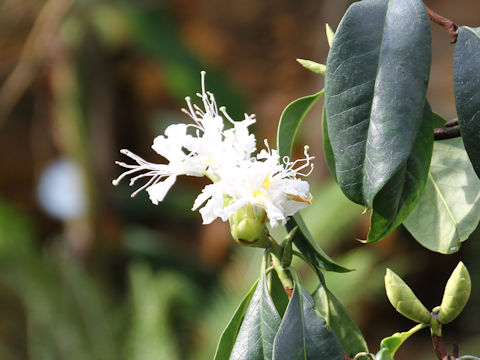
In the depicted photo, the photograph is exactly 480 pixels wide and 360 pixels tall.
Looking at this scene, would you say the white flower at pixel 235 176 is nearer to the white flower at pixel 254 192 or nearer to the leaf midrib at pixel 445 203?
the white flower at pixel 254 192

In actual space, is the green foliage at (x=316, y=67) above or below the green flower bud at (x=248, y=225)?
above

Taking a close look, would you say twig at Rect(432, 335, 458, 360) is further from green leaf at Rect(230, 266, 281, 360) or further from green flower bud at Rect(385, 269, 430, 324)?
green leaf at Rect(230, 266, 281, 360)

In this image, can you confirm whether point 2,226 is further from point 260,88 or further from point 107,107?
point 260,88

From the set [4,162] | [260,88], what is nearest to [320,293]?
[260,88]

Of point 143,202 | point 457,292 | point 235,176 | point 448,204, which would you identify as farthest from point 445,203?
point 143,202

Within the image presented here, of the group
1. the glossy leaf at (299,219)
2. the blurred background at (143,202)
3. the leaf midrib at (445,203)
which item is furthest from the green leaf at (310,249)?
the blurred background at (143,202)

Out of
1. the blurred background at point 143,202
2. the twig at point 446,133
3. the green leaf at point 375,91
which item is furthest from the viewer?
the blurred background at point 143,202

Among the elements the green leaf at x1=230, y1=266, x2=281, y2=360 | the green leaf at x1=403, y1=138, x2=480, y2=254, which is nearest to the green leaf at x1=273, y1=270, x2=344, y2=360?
the green leaf at x1=230, y1=266, x2=281, y2=360
